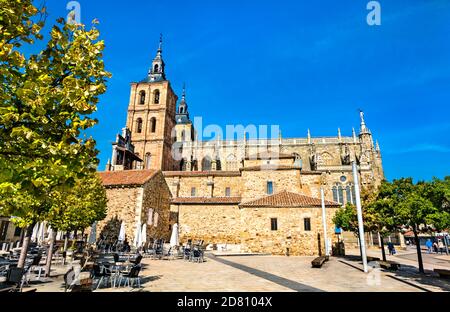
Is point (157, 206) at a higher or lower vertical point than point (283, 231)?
higher

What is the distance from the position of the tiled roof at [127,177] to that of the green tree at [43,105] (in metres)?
19.4

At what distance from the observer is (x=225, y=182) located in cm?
3316

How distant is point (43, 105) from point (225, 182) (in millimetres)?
30026

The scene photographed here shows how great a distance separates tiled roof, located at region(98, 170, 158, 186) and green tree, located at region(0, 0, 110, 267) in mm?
19407

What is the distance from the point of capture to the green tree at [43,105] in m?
3.36

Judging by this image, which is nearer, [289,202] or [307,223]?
[307,223]

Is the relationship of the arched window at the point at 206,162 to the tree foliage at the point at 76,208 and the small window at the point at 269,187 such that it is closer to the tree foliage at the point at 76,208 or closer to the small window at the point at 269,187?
the small window at the point at 269,187

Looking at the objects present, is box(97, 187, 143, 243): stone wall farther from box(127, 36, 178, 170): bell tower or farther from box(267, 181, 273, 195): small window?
box(127, 36, 178, 170): bell tower

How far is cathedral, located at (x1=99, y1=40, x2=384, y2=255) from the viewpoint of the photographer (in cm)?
2283

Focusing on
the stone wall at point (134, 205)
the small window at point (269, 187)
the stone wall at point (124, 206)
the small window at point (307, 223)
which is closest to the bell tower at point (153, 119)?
the stone wall at point (134, 205)

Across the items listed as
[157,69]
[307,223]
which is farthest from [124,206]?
[157,69]

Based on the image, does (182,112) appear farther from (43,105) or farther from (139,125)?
(43,105)

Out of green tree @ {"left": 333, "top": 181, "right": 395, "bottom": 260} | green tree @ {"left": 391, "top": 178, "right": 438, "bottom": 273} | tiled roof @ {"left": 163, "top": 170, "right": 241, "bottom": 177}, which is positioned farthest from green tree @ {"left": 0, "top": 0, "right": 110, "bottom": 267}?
tiled roof @ {"left": 163, "top": 170, "right": 241, "bottom": 177}
